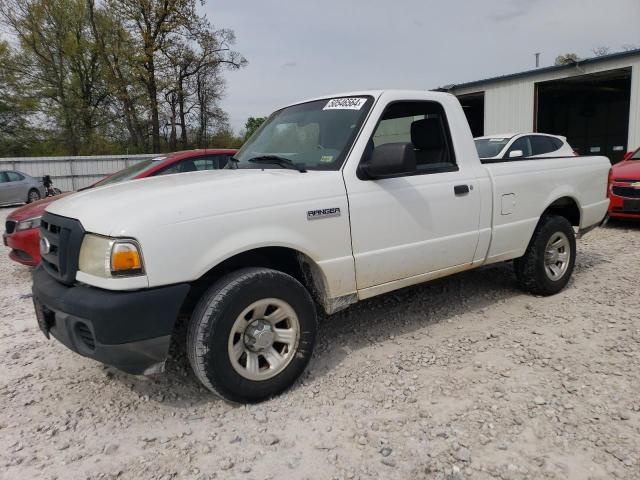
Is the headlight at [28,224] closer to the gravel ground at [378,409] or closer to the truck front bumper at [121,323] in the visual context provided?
the gravel ground at [378,409]

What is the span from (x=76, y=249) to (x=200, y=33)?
95.1ft

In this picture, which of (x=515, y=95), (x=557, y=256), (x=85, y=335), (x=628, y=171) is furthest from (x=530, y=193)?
(x=515, y=95)

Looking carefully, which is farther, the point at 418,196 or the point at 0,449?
the point at 418,196

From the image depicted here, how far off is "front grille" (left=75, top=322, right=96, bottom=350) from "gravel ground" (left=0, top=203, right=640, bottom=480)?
0.55 meters

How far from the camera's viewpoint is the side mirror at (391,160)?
318 centimetres

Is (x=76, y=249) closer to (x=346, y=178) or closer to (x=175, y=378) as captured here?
(x=175, y=378)

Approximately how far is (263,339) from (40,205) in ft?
15.4

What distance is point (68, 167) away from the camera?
72.7ft

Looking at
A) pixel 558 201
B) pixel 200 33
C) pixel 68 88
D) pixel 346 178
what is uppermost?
pixel 200 33

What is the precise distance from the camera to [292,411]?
9.57 ft

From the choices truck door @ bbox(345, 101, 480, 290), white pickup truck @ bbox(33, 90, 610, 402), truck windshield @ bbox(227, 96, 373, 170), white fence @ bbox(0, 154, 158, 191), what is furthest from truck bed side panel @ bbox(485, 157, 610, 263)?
white fence @ bbox(0, 154, 158, 191)

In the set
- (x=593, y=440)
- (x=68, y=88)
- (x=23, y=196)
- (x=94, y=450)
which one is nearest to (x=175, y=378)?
(x=94, y=450)

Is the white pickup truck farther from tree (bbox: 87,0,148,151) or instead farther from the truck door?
tree (bbox: 87,0,148,151)

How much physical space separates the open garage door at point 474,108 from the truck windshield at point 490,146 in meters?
10.1
